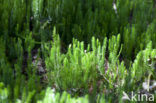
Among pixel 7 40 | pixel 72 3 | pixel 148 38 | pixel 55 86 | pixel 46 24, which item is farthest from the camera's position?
pixel 72 3

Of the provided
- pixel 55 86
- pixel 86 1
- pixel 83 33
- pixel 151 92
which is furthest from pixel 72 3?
pixel 151 92

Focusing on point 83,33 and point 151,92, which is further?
point 83,33

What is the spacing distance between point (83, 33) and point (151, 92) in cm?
103

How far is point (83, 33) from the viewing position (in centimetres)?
262

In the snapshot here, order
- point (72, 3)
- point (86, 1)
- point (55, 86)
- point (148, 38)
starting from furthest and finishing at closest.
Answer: point (86, 1)
point (72, 3)
point (148, 38)
point (55, 86)

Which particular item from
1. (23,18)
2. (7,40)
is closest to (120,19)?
(23,18)

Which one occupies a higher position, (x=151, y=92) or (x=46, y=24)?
(x=46, y=24)

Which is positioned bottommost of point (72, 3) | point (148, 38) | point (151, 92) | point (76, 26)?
point (151, 92)

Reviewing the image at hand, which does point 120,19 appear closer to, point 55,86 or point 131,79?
point 131,79

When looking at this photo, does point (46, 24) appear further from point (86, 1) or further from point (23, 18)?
point (86, 1)

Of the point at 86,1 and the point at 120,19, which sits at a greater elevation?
the point at 86,1

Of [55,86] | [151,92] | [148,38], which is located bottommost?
[151,92]

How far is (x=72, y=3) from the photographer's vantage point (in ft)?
9.76

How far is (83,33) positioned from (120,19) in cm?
68
